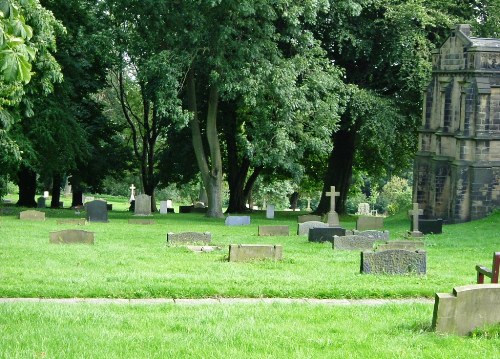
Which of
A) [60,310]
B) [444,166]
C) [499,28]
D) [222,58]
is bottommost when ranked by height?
[60,310]

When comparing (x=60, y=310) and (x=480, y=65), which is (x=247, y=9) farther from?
(x=60, y=310)

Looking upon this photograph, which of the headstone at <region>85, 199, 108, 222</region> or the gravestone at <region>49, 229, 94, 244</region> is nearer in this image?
the gravestone at <region>49, 229, 94, 244</region>

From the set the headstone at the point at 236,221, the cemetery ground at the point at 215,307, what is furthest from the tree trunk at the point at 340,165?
the cemetery ground at the point at 215,307

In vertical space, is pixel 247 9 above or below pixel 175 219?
above

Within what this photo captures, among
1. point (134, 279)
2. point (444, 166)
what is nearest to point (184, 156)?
point (444, 166)

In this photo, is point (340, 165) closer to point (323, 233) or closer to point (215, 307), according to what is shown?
point (323, 233)

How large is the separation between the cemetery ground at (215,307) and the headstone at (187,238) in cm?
48

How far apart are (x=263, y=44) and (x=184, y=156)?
13198 millimetres

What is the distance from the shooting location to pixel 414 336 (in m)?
12.1

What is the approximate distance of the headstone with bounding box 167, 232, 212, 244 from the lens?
25.2 meters

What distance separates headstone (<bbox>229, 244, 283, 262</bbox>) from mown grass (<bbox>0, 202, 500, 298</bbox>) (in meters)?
0.25

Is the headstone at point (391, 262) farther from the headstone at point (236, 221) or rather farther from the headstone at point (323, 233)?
the headstone at point (236, 221)

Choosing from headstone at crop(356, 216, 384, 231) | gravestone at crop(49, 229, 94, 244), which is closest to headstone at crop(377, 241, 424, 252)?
gravestone at crop(49, 229, 94, 244)

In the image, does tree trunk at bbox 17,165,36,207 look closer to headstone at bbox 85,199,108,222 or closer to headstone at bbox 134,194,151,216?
headstone at bbox 134,194,151,216
